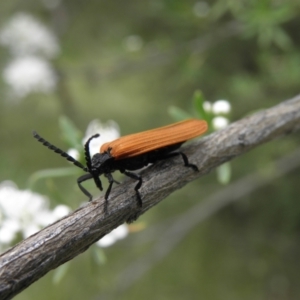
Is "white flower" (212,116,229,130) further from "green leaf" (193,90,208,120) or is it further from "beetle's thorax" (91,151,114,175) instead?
"beetle's thorax" (91,151,114,175)

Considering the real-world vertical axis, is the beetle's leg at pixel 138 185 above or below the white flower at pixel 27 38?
below

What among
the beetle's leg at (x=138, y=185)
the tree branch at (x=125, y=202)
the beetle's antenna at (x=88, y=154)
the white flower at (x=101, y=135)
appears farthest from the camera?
the white flower at (x=101, y=135)

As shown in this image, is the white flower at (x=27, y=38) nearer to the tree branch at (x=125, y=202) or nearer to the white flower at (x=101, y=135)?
the white flower at (x=101, y=135)

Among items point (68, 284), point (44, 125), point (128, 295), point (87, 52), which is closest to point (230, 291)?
point (128, 295)

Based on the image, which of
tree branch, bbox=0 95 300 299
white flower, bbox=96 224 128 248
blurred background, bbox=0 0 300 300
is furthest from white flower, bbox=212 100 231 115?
blurred background, bbox=0 0 300 300

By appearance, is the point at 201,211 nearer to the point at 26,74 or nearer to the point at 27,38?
the point at 26,74

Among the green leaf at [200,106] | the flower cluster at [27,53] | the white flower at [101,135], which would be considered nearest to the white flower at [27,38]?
the flower cluster at [27,53]
